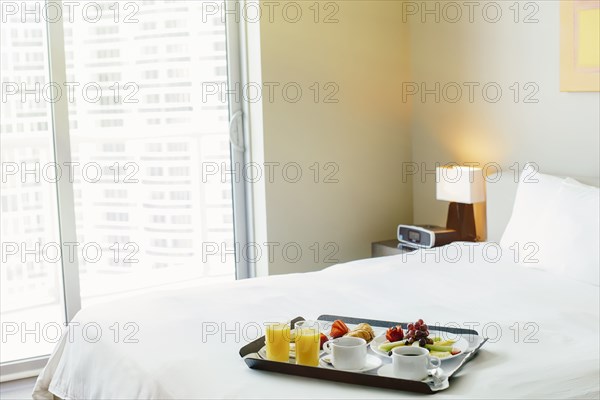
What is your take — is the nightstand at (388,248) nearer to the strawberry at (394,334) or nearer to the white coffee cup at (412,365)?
the strawberry at (394,334)

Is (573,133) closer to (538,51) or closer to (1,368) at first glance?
(538,51)

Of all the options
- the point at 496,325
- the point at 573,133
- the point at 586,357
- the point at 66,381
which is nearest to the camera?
the point at 586,357

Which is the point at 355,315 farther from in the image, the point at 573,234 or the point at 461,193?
the point at 461,193

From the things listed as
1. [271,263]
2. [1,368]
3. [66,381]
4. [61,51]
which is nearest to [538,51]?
[271,263]

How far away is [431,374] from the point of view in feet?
7.34

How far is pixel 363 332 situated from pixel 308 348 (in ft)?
0.88

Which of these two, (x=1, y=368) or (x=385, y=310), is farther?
(x=1, y=368)

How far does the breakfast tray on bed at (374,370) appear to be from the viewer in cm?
219

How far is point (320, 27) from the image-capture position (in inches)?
185

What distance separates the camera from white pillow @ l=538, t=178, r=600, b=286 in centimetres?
329

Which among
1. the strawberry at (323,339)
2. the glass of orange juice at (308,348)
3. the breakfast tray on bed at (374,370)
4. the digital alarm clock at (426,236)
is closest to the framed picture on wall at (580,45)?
the digital alarm clock at (426,236)

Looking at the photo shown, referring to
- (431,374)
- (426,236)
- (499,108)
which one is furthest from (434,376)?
(499,108)

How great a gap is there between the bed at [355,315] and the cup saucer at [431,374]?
38 mm

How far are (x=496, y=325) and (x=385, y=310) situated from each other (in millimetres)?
419
